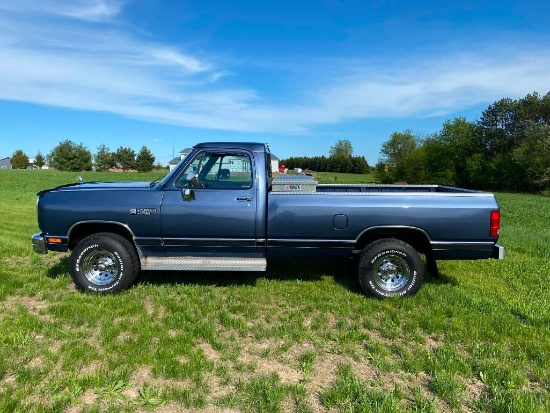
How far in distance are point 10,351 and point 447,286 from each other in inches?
207

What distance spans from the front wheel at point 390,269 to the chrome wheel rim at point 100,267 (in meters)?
3.27

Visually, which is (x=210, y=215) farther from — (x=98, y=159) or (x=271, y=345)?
(x=98, y=159)

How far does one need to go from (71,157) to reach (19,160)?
42.7 metres

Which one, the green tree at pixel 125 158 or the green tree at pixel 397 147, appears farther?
the green tree at pixel 125 158

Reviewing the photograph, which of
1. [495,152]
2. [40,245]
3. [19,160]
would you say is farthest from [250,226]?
[19,160]

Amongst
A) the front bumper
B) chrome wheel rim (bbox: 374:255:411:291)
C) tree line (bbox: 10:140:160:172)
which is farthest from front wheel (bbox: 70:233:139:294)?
tree line (bbox: 10:140:160:172)

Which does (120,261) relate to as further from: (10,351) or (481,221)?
(481,221)

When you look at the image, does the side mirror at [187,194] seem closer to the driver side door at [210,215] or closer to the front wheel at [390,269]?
the driver side door at [210,215]

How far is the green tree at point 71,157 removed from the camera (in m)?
102

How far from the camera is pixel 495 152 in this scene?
54.6 metres

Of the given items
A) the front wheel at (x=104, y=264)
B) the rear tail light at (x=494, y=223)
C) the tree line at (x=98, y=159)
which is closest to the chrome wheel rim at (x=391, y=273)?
the rear tail light at (x=494, y=223)

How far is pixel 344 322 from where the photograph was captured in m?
4.15

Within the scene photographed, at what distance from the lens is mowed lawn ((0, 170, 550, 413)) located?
2811 millimetres

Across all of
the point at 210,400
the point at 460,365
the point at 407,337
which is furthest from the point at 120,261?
the point at 460,365
